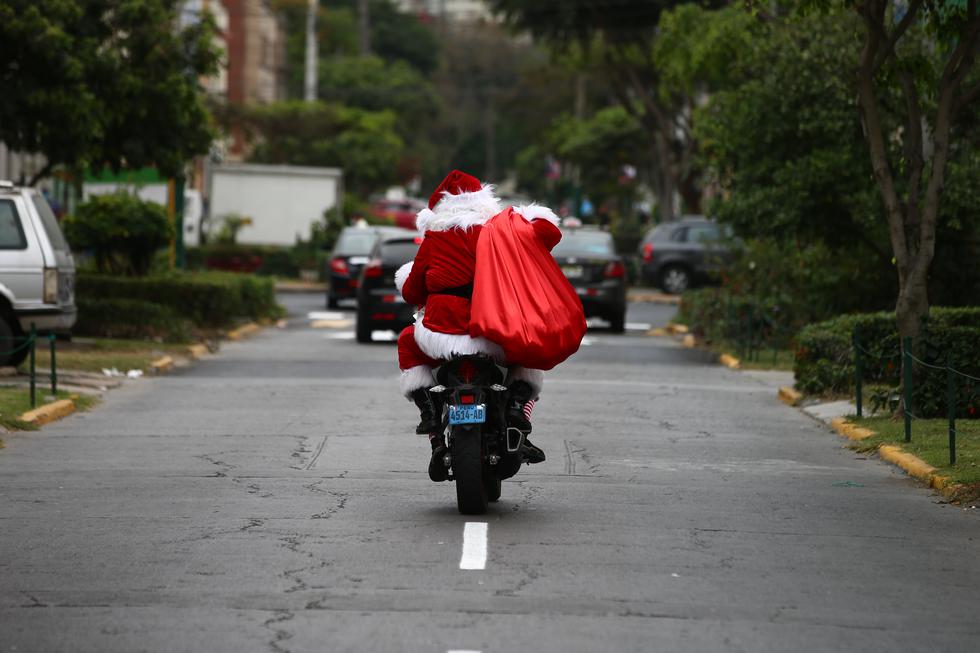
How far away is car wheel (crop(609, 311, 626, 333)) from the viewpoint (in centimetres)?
3061

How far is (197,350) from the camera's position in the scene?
24.1m

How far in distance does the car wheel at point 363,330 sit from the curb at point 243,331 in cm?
202

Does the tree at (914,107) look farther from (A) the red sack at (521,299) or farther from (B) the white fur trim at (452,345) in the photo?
(B) the white fur trim at (452,345)

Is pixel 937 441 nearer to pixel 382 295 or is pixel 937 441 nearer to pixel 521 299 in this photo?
pixel 521 299

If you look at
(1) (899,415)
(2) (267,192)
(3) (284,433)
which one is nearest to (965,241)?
(1) (899,415)

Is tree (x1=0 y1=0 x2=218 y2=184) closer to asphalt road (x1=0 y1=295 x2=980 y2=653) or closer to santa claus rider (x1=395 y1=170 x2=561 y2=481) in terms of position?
asphalt road (x1=0 y1=295 x2=980 y2=653)

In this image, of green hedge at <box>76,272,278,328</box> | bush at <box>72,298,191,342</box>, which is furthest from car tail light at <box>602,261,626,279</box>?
bush at <box>72,298,191,342</box>

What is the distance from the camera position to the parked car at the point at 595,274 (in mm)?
29906

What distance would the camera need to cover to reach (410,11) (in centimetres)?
11831

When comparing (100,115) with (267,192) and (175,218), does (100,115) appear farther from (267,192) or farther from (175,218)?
(267,192)

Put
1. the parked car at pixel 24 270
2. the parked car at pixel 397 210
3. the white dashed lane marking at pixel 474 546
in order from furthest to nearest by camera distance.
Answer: the parked car at pixel 397 210
the parked car at pixel 24 270
the white dashed lane marking at pixel 474 546

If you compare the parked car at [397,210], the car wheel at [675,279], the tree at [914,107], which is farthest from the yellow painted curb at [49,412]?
the parked car at [397,210]

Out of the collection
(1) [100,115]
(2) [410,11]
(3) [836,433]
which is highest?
(2) [410,11]

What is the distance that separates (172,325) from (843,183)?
375 inches
